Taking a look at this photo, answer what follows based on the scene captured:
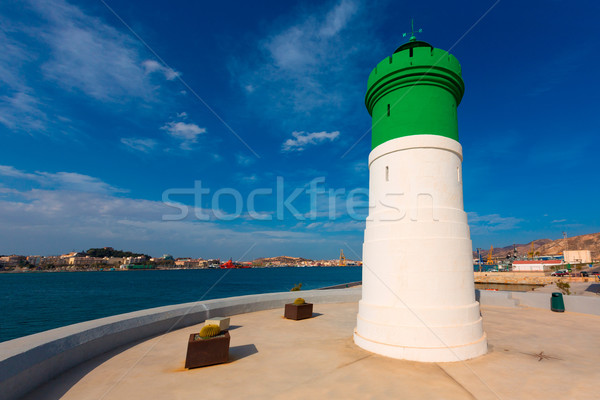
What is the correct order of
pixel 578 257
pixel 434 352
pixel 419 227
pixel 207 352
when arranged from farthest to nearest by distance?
1. pixel 578 257
2. pixel 419 227
3. pixel 434 352
4. pixel 207 352

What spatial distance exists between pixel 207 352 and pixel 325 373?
9.53ft

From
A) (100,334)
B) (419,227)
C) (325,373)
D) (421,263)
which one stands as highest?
(419,227)

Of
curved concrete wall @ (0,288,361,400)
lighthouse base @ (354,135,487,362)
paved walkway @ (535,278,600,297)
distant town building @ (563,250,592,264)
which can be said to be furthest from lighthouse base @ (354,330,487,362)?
distant town building @ (563,250,592,264)

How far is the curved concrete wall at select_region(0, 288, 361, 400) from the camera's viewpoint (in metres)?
5.02

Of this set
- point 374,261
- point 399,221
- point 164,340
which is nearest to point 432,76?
point 399,221

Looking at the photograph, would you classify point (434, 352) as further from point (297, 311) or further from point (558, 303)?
point (558, 303)

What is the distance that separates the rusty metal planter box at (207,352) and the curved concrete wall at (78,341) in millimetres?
2629

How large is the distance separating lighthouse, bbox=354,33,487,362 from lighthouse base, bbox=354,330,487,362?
0.02 m

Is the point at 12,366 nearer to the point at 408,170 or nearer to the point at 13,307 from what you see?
the point at 408,170

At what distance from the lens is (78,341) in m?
6.72

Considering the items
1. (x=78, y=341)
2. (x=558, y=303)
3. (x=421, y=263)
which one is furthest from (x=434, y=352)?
(x=558, y=303)

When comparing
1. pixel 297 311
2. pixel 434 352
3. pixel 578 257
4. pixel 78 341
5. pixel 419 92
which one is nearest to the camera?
pixel 78 341

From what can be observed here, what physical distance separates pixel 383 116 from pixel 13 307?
6966 cm

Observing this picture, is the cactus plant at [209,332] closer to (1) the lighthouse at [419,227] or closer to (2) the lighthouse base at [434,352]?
(1) the lighthouse at [419,227]
